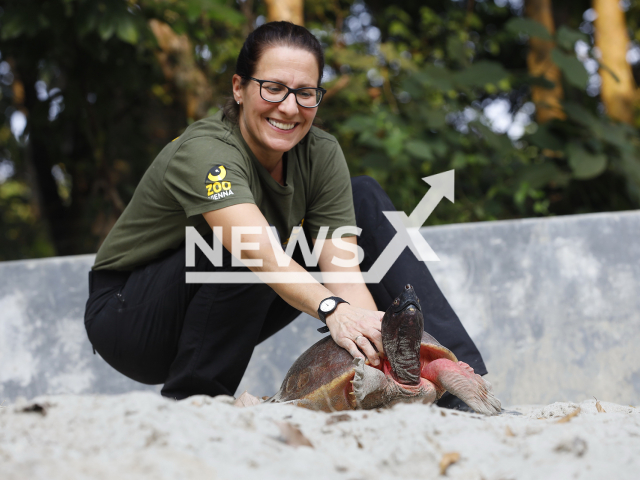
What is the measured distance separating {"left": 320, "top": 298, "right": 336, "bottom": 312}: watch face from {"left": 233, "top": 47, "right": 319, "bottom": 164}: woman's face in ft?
1.41

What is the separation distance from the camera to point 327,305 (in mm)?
1294

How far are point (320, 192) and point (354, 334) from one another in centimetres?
49

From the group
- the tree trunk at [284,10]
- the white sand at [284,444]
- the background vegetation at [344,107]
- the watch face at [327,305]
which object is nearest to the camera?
the white sand at [284,444]

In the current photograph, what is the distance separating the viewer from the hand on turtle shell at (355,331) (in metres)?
1.28

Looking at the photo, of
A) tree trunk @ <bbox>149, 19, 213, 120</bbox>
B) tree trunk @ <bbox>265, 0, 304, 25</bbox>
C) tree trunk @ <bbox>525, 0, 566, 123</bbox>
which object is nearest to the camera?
tree trunk @ <bbox>265, 0, 304, 25</bbox>

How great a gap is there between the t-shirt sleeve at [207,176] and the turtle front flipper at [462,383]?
60 cm

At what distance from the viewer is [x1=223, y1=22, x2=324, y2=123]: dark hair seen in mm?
1407

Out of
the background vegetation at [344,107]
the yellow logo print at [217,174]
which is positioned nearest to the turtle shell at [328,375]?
the yellow logo print at [217,174]

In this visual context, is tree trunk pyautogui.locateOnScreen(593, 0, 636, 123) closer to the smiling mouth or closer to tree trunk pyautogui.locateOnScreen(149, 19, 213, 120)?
tree trunk pyautogui.locateOnScreen(149, 19, 213, 120)

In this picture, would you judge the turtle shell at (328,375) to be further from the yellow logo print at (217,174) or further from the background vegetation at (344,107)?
the background vegetation at (344,107)

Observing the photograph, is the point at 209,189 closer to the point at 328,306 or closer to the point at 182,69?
the point at 328,306

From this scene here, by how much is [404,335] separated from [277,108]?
66 centimetres

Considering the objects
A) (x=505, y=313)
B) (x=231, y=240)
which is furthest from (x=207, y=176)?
(x=505, y=313)

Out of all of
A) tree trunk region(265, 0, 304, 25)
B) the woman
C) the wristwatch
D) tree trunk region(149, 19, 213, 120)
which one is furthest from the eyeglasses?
tree trunk region(149, 19, 213, 120)
